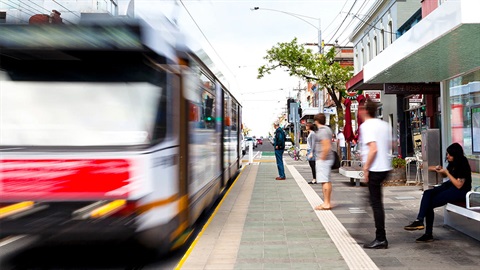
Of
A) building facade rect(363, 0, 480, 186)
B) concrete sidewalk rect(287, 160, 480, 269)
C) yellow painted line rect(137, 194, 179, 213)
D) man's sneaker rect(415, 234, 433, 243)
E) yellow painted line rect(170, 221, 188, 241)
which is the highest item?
building facade rect(363, 0, 480, 186)

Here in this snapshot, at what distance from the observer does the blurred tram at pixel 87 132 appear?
4.74 metres

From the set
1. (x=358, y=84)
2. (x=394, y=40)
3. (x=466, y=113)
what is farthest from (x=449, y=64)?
(x=394, y=40)

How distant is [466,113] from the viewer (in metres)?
11.0

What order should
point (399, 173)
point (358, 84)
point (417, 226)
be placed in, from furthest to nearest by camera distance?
point (358, 84)
point (399, 173)
point (417, 226)

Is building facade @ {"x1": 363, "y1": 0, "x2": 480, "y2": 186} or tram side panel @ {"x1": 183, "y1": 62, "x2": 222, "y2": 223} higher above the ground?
building facade @ {"x1": 363, "y1": 0, "x2": 480, "y2": 186}

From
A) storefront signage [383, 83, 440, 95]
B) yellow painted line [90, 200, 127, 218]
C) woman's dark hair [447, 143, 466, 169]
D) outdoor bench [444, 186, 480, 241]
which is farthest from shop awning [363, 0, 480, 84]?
yellow painted line [90, 200, 127, 218]

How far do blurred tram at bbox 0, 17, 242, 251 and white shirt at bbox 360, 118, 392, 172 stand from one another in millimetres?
2437

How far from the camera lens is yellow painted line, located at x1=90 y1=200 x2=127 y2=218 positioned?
470cm

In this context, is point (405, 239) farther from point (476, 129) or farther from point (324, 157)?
point (476, 129)

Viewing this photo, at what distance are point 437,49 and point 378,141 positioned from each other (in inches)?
144

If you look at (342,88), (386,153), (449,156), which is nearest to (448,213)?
(449,156)

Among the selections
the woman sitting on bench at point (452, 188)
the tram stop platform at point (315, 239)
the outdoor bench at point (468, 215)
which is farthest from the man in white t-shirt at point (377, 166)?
the outdoor bench at point (468, 215)

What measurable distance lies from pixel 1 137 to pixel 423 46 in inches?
269

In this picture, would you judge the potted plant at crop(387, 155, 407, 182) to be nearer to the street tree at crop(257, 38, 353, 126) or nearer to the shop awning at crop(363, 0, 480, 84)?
the shop awning at crop(363, 0, 480, 84)
